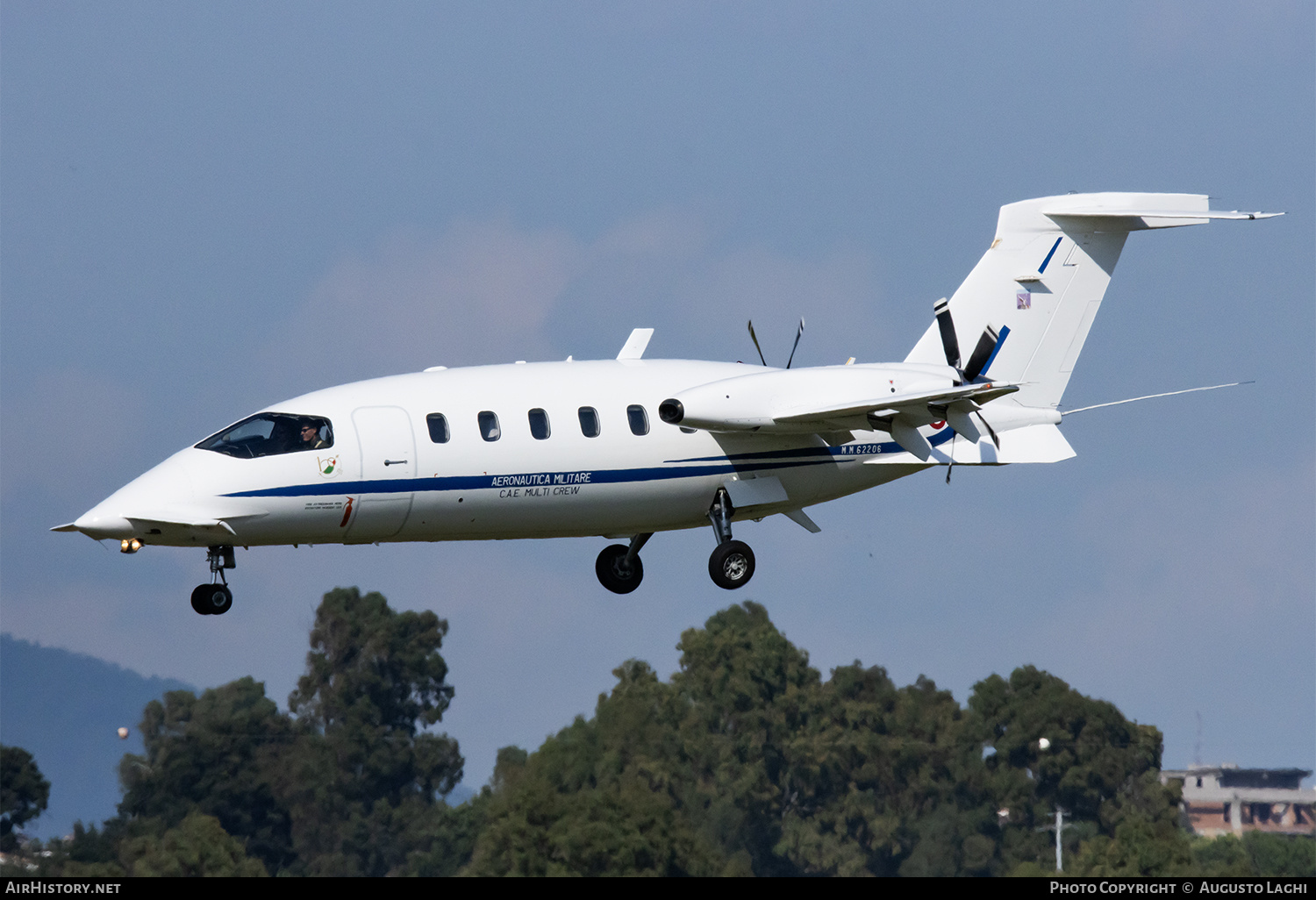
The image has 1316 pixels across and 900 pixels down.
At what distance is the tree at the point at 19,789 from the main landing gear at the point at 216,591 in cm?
2795

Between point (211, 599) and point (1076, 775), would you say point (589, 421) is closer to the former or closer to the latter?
point (211, 599)

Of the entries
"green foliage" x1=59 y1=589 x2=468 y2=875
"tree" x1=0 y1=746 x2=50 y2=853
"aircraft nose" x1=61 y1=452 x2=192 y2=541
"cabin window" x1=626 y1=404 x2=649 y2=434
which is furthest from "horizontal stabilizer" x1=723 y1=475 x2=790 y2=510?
"tree" x1=0 y1=746 x2=50 y2=853

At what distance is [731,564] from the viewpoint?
34719 millimetres

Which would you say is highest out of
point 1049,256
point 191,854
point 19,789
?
point 1049,256

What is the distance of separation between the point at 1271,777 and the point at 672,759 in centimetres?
5284

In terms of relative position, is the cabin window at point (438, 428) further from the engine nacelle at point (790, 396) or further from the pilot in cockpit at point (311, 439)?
the engine nacelle at point (790, 396)

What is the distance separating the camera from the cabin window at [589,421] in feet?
106

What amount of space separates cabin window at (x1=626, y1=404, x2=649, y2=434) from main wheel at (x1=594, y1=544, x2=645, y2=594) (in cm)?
450

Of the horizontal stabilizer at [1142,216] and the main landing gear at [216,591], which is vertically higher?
the horizontal stabilizer at [1142,216]

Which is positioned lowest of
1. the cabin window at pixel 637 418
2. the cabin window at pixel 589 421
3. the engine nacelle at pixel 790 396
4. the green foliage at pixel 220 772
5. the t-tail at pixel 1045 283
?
the green foliage at pixel 220 772

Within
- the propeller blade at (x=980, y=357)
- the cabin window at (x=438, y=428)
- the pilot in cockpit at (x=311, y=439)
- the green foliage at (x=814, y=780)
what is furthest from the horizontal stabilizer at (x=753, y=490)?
the green foliage at (x=814, y=780)

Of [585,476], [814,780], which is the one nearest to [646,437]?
[585,476]

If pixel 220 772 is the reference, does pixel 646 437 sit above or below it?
above

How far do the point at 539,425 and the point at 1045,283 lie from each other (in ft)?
40.1
